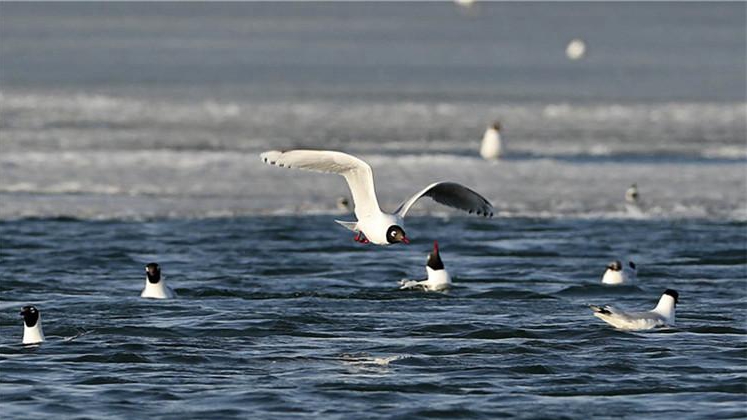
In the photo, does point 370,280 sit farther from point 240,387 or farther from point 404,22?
point 404,22

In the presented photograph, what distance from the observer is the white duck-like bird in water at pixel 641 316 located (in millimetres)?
12883

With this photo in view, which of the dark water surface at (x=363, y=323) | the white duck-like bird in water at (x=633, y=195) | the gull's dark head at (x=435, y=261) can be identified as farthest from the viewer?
the white duck-like bird in water at (x=633, y=195)

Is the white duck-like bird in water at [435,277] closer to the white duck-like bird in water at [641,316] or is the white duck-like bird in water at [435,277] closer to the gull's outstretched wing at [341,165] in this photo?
the gull's outstretched wing at [341,165]

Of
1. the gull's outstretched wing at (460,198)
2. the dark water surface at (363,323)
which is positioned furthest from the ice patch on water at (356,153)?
the gull's outstretched wing at (460,198)

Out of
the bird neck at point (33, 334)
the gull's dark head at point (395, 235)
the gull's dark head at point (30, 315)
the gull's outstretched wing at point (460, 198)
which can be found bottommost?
the bird neck at point (33, 334)

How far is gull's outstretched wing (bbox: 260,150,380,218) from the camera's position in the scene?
12875mm

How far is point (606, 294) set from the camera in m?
15.3

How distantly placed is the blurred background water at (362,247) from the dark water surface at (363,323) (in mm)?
33

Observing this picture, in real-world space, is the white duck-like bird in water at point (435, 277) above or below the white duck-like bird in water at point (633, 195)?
below

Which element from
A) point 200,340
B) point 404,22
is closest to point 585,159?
point 200,340

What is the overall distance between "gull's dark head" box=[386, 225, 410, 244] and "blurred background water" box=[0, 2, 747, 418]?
2.40ft

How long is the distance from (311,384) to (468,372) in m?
1.21

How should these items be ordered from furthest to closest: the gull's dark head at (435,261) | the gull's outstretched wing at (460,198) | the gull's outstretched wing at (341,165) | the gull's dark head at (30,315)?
1. the gull's dark head at (435,261)
2. the gull's outstretched wing at (460,198)
3. the gull's outstretched wing at (341,165)
4. the gull's dark head at (30,315)

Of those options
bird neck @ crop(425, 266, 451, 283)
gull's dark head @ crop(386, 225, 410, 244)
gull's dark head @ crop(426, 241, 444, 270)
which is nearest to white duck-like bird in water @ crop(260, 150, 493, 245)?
gull's dark head @ crop(386, 225, 410, 244)
